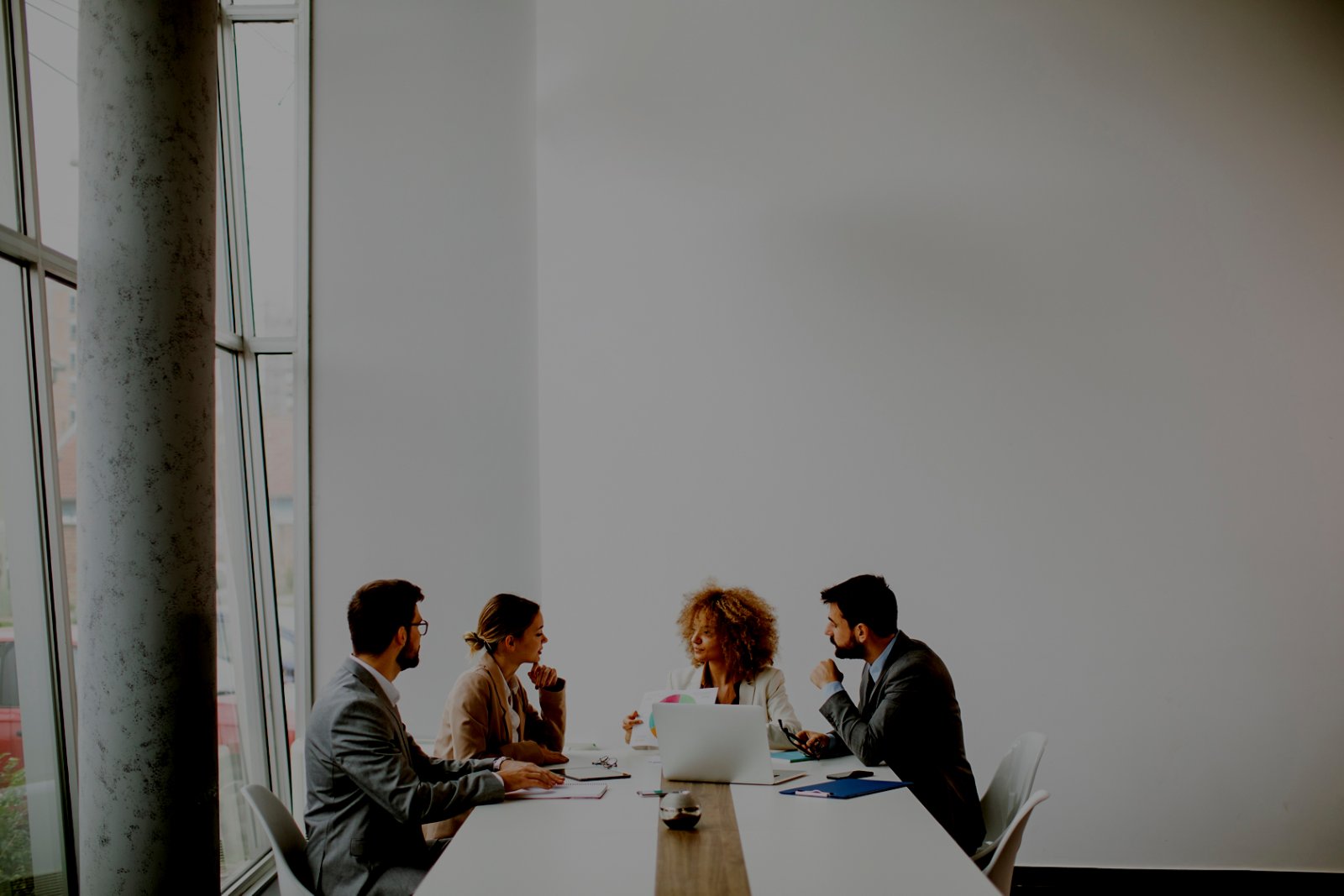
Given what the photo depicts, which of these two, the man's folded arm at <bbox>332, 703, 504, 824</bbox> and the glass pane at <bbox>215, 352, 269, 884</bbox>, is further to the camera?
the glass pane at <bbox>215, 352, 269, 884</bbox>

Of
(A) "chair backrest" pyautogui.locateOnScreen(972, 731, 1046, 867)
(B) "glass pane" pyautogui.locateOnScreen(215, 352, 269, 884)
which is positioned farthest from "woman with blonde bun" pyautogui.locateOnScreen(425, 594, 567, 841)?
(B) "glass pane" pyautogui.locateOnScreen(215, 352, 269, 884)

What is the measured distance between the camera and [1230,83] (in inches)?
201

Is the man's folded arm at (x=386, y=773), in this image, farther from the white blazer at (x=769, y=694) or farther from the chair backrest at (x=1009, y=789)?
the chair backrest at (x=1009, y=789)

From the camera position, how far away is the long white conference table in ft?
7.51

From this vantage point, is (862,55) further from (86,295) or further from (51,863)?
(51,863)

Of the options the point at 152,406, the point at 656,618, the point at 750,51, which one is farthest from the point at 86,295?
the point at 750,51

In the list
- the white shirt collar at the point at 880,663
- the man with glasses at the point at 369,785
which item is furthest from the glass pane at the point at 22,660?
the white shirt collar at the point at 880,663

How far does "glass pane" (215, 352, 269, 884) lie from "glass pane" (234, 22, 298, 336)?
39 centimetres

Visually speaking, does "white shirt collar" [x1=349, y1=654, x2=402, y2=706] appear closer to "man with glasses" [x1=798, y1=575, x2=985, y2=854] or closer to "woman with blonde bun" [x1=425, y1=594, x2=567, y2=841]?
"woman with blonde bun" [x1=425, y1=594, x2=567, y2=841]

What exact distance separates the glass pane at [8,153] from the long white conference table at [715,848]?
7.43 ft

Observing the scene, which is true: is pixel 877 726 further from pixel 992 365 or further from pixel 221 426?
pixel 221 426

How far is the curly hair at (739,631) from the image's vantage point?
4.18 metres

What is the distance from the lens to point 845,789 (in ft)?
10.3

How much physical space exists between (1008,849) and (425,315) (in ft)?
11.6
